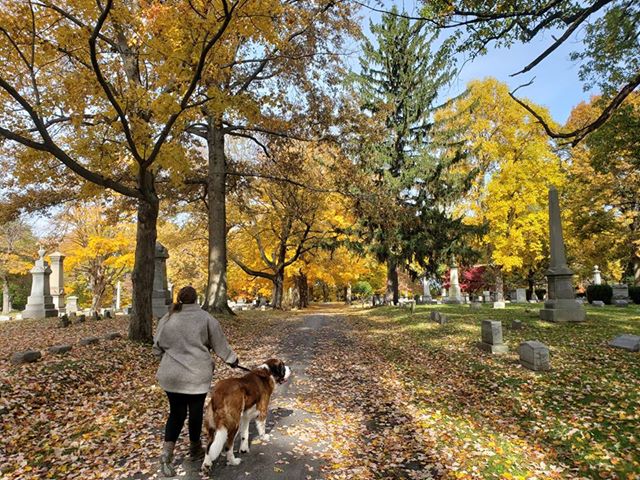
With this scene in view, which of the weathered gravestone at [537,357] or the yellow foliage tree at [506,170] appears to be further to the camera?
the yellow foliage tree at [506,170]

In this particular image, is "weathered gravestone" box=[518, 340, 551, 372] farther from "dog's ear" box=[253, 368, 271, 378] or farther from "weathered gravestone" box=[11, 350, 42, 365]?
"weathered gravestone" box=[11, 350, 42, 365]

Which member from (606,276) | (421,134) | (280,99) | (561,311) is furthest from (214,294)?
(606,276)

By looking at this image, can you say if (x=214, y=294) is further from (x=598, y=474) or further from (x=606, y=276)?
(x=606, y=276)

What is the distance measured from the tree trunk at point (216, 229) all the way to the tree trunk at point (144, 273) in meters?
6.45

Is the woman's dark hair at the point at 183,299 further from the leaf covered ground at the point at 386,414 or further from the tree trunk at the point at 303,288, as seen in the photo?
the tree trunk at the point at 303,288

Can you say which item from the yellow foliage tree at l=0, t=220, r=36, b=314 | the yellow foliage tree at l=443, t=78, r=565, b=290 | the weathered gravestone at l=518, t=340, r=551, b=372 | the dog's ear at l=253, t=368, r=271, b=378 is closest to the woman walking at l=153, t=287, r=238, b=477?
the dog's ear at l=253, t=368, r=271, b=378

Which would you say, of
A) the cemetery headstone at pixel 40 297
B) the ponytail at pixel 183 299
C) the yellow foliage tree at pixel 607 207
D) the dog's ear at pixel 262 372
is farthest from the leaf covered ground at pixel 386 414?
the yellow foliage tree at pixel 607 207

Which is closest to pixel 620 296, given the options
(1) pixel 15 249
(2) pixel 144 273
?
(2) pixel 144 273

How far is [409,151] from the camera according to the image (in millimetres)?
26453

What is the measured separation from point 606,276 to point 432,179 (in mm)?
26160

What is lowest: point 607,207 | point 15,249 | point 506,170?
point 15,249

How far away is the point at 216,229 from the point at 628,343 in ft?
47.4

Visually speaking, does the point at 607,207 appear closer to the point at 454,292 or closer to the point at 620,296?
the point at 620,296

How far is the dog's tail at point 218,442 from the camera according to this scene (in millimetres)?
4043
